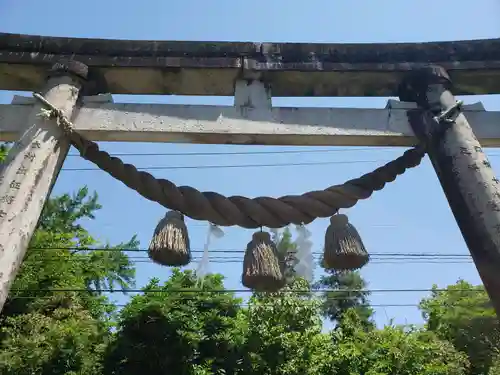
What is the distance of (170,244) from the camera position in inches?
120

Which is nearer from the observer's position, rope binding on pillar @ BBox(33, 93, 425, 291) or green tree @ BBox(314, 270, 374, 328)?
rope binding on pillar @ BBox(33, 93, 425, 291)

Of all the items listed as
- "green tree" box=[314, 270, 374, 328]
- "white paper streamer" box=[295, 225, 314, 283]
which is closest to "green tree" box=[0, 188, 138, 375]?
"white paper streamer" box=[295, 225, 314, 283]

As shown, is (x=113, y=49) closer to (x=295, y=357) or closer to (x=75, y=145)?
(x=75, y=145)

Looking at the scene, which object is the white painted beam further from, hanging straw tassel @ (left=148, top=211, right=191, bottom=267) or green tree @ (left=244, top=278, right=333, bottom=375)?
green tree @ (left=244, top=278, right=333, bottom=375)

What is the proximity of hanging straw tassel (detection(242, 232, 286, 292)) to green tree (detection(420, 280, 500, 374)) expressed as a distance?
8.37m

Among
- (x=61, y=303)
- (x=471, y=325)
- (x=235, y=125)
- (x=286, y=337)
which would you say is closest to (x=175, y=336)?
(x=286, y=337)

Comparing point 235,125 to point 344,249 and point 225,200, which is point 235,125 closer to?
point 225,200

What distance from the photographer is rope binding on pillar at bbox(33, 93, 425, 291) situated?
10.2ft

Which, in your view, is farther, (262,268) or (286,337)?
(286,337)

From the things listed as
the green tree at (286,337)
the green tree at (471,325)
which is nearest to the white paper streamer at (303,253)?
the green tree at (286,337)

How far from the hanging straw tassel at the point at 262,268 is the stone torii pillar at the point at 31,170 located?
135 centimetres

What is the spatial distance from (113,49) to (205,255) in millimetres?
1863

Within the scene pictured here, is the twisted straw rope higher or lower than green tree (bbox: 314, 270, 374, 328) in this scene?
lower

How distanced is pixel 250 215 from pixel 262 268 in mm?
371
